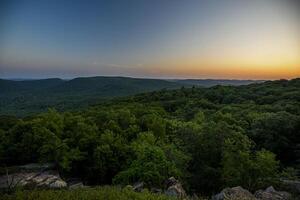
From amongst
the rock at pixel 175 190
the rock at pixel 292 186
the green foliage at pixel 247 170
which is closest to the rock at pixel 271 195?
the rock at pixel 292 186

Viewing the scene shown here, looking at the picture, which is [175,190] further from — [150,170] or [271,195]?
[271,195]

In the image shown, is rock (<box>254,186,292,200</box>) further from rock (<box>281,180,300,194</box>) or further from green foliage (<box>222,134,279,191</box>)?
green foliage (<box>222,134,279,191</box>)

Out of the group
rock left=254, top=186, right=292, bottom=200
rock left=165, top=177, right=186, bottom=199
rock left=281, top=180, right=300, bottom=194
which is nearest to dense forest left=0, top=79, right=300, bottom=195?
rock left=281, top=180, right=300, bottom=194

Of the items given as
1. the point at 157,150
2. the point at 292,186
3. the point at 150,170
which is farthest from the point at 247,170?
the point at 150,170

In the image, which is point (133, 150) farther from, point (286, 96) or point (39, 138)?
point (286, 96)

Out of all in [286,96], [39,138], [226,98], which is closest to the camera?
[39,138]

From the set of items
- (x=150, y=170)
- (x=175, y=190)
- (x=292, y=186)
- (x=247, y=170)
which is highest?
(x=175, y=190)

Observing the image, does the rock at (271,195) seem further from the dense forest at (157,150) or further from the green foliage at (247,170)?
the green foliage at (247,170)

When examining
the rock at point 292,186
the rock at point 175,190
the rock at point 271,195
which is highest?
the rock at point 175,190

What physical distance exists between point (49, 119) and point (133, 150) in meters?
10.8

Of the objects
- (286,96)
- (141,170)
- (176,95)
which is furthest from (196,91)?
(141,170)

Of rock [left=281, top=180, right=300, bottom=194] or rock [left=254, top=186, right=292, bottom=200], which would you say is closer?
rock [left=254, top=186, right=292, bottom=200]

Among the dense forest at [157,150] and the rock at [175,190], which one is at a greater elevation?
the rock at [175,190]

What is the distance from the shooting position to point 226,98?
75938 millimetres
